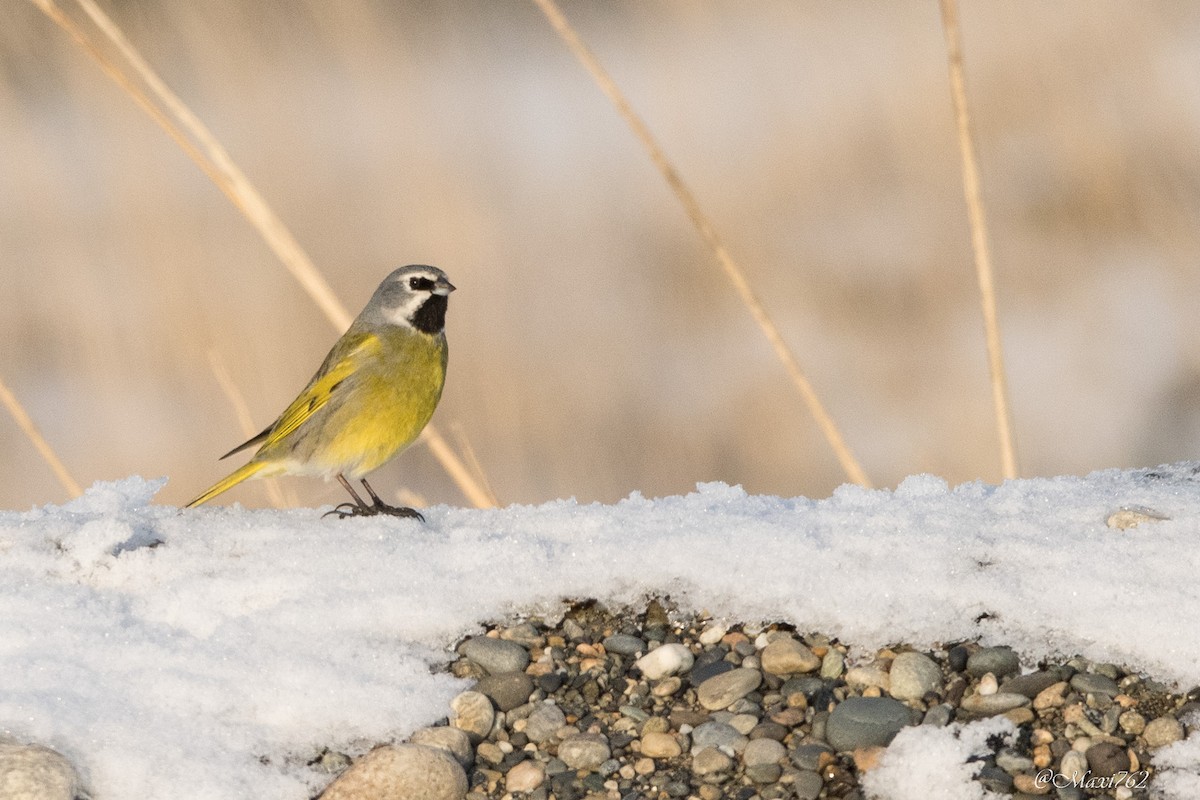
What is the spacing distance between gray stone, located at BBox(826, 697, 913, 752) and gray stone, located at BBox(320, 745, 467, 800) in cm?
66

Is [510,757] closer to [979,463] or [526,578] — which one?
[526,578]

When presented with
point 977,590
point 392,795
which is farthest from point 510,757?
point 977,590

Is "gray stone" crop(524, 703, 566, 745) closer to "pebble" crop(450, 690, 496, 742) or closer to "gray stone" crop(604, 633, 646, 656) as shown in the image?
"pebble" crop(450, 690, 496, 742)

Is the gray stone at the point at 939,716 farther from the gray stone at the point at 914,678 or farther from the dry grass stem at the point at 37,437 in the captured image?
the dry grass stem at the point at 37,437

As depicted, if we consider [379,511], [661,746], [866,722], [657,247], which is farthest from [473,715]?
[657,247]

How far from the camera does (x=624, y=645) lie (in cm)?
295

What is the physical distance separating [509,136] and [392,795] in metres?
5.28

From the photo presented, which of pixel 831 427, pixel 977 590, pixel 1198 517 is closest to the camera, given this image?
pixel 977 590

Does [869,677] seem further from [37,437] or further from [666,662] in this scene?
[37,437]

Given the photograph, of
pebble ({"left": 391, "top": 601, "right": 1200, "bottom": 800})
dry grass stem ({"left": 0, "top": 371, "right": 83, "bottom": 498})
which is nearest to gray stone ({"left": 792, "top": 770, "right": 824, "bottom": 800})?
pebble ({"left": 391, "top": 601, "right": 1200, "bottom": 800})

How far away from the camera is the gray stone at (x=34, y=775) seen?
8.00 feet

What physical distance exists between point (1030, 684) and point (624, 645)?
764mm

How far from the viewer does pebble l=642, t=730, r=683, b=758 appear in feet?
8.80

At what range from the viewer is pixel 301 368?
19.5 feet
